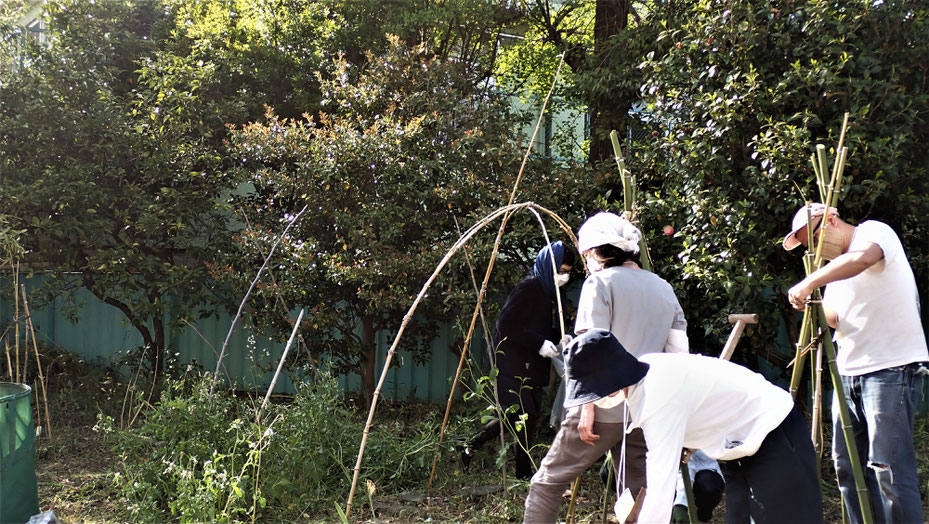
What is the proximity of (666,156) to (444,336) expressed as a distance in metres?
2.64

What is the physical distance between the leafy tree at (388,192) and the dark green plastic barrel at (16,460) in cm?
200

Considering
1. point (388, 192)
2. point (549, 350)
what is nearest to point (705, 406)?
point (549, 350)

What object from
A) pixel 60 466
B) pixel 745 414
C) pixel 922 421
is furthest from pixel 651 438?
pixel 922 421

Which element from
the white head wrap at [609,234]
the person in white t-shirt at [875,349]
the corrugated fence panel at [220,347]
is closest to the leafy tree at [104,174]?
the corrugated fence panel at [220,347]

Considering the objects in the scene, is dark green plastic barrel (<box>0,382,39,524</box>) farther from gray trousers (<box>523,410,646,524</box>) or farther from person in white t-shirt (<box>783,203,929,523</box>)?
person in white t-shirt (<box>783,203,929,523</box>)

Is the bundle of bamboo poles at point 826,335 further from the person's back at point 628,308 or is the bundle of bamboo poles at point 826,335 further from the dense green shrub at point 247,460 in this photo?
the dense green shrub at point 247,460

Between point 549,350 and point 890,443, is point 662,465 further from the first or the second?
point 549,350

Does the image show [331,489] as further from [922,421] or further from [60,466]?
[922,421]

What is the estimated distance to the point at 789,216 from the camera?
453cm

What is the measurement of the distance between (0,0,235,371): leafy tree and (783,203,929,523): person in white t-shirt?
16.0 ft

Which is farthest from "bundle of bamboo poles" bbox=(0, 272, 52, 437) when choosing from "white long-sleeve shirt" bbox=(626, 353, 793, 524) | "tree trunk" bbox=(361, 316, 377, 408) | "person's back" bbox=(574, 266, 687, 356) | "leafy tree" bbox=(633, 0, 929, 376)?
"leafy tree" bbox=(633, 0, 929, 376)

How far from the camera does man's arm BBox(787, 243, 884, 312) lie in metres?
3.04

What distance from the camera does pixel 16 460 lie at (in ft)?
12.2

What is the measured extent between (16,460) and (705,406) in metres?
3.39
